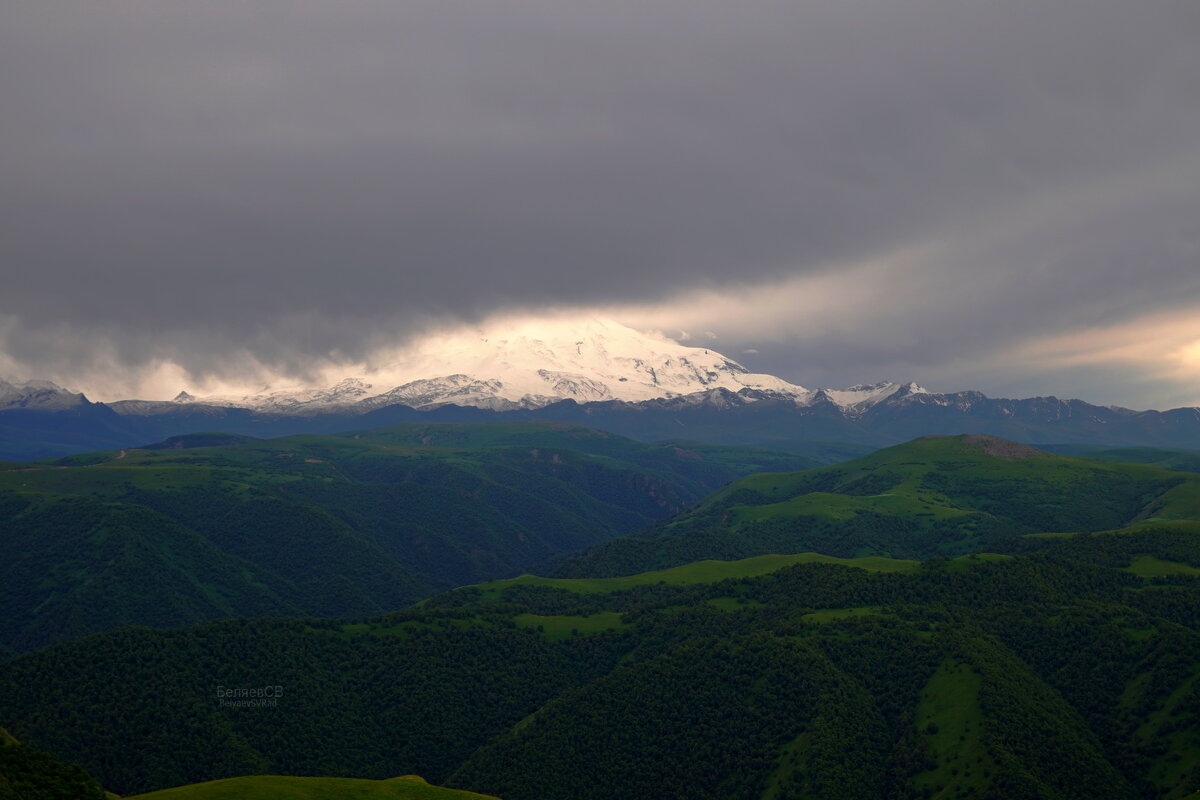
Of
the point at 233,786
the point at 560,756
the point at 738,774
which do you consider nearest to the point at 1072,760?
the point at 738,774

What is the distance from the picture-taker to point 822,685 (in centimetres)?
19462

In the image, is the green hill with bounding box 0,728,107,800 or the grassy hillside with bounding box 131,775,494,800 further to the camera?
the grassy hillside with bounding box 131,775,494,800

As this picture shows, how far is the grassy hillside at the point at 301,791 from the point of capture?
397 feet

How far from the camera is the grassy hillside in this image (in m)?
121

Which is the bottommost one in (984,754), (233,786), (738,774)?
(738,774)

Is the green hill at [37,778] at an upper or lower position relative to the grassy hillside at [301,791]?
upper

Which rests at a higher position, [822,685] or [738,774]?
[822,685]

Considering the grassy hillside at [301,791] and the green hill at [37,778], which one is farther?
the grassy hillside at [301,791]

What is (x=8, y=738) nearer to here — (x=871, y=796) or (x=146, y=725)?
(x=146, y=725)

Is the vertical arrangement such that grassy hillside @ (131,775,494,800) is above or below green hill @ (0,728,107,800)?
below

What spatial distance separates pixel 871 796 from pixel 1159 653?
244 feet

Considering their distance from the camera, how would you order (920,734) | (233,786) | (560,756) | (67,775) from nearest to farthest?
1. (67,775)
2. (233,786)
3. (920,734)
4. (560,756)

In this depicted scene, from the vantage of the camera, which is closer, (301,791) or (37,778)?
(37,778)

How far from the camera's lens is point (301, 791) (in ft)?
418
